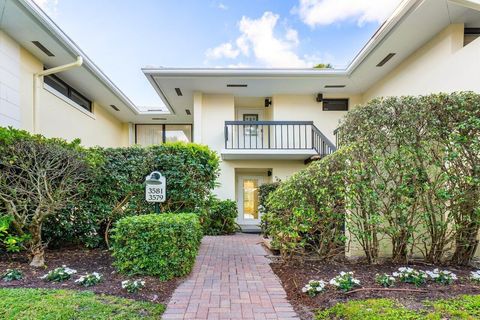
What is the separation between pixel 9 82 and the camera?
629cm

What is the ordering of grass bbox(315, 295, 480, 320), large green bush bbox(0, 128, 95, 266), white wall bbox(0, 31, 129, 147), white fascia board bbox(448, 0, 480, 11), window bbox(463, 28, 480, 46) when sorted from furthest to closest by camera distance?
1. window bbox(463, 28, 480, 46)
2. white wall bbox(0, 31, 129, 147)
3. white fascia board bbox(448, 0, 480, 11)
4. large green bush bbox(0, 128, 95, 266)
5. grass bbox(315, 295, 480, 320)

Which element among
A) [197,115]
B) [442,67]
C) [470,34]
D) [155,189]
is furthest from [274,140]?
[155,189]

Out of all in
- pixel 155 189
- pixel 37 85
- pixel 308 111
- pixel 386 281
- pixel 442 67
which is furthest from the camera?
pixel 308 111

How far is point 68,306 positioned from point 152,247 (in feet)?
4.04

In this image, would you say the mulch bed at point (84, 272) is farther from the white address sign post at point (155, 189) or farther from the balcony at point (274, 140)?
the balcony at point (274, 140)

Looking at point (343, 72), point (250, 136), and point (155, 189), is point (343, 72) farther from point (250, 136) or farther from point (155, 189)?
point (155, 189)

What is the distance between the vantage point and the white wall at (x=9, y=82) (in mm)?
6090

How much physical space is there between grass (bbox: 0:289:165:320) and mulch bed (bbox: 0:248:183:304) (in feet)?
0.74

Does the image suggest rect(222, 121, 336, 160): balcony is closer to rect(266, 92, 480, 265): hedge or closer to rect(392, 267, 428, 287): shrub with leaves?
rect(266, 92, 480, 265): hedge

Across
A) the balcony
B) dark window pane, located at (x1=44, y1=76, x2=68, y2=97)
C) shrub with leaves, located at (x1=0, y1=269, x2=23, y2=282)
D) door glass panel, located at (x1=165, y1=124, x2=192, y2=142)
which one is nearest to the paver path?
shrub with leaves, located at (x1=0, y1=269, x2=23, y2=282)

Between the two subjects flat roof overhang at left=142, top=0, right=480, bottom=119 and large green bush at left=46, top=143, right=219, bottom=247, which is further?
flat roof overhang at left=142, top=0, right=480, bottom=119

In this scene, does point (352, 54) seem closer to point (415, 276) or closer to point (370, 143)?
point (370, 143)

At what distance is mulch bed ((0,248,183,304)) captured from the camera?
344cm

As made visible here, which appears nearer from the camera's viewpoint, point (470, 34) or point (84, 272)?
point (84, 272)
